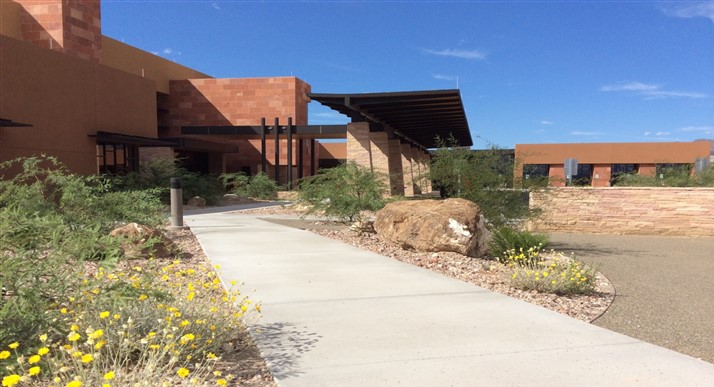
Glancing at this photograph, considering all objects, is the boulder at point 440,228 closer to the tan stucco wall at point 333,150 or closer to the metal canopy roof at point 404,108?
the metal canopy roof at point 404,108

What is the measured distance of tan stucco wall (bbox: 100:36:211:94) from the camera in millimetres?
34469

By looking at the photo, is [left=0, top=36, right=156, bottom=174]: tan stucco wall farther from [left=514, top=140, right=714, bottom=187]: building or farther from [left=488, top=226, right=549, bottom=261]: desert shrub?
[left=514, top=140, right=714, bottom=187]: building

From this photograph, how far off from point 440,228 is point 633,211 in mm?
8458

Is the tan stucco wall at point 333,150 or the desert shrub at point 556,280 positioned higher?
the tan stucco wall at point 333,150

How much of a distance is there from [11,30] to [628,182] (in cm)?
3303

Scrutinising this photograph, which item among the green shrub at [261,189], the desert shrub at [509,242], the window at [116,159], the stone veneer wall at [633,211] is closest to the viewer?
the desert shrub at [509,242]

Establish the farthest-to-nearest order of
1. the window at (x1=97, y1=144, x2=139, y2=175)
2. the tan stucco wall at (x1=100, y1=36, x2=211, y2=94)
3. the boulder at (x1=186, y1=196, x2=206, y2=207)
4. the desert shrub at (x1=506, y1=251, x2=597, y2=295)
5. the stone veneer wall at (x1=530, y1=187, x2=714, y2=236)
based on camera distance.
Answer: the tan stucco wall at (x1=100, y1=36, x2=211, y2=94) < the window at (x1=97, y1=144, x2=139, y2=175) < the boulder at (x1=186, y1=196, x2=206, y2=207) < the stone veneer wall at (x1=530, y1=187, x2=714, y2=236) < the desert shrub at (x1=506, y1=251, x2=597, y2=295)

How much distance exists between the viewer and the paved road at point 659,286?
4672mm

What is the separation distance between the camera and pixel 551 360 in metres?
3.69

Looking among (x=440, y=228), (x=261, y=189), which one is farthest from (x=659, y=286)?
(x=261, y=189)

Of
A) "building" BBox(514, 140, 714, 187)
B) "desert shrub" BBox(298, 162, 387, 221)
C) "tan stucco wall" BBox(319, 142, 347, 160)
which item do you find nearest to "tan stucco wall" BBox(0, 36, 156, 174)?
"desert shrub" BBox(298, 162, 387, 221)

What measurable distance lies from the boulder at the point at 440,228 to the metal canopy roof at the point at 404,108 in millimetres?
7372

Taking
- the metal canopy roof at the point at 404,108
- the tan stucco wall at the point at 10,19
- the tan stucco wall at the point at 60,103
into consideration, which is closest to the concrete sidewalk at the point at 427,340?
the metal canopy roof at the point at 404,108

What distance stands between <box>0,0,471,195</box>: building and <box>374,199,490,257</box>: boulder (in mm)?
7271
